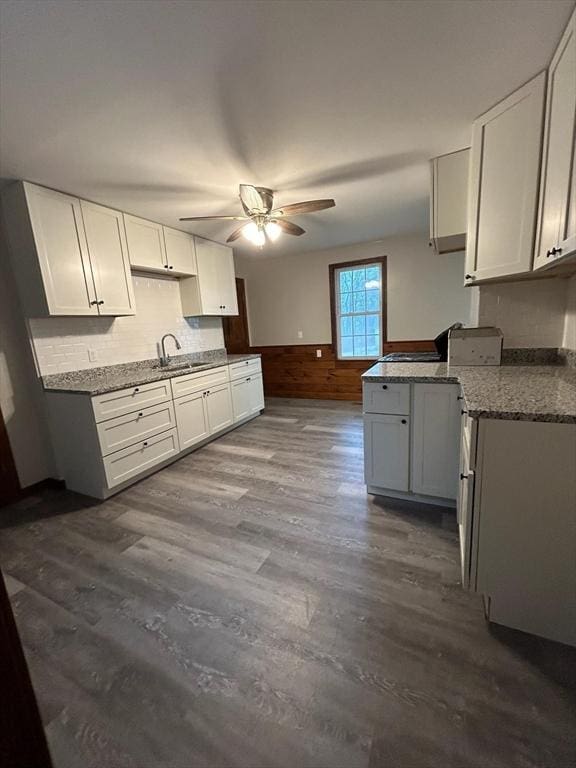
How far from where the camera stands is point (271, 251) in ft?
15.7

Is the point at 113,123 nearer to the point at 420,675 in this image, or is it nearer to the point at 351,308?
the point at 420,675

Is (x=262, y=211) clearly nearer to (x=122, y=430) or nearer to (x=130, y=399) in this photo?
(x=130, y=399)

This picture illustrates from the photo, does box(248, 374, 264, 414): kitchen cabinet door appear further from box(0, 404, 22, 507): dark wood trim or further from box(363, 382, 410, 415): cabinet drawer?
box(0, 404, 22, 507): dark wood trim

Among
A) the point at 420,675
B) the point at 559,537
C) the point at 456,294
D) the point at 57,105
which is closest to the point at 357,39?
the point at 57,105

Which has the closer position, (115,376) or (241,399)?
(115,376)

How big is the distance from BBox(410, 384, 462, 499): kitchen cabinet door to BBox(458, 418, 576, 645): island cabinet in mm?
698

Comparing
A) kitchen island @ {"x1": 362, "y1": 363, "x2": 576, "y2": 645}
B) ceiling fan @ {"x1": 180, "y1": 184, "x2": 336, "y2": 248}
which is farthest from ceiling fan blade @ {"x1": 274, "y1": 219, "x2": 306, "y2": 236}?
kitchen island @ {"x1": 362, "y1": 363, "x2": 576, "y2": 645}

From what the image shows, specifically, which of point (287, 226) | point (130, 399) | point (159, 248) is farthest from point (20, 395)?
point (287, 226)

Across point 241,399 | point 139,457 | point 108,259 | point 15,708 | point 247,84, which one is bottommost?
point 139,457

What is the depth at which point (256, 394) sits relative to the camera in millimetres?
4457

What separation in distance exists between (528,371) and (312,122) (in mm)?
1922

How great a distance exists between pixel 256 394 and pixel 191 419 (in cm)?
133

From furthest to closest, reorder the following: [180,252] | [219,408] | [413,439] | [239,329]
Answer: [239,329] → [219,408] → [180,252] → [413,439]

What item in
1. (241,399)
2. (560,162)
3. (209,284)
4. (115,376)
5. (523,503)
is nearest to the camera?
(523,503)
